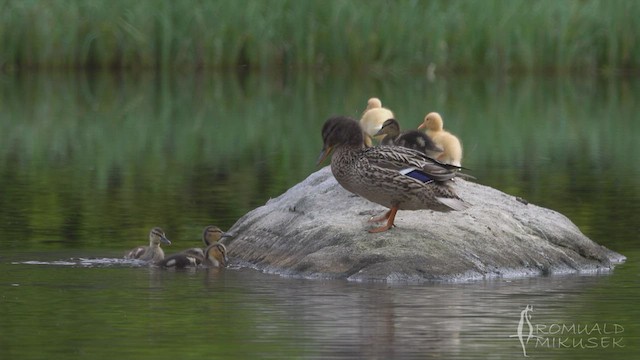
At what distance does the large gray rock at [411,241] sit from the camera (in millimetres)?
11617

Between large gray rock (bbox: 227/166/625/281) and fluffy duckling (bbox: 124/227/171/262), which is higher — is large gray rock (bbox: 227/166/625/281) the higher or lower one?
the higher one

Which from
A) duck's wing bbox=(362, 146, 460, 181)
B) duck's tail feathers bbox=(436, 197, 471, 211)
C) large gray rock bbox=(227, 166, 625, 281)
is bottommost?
large gray rock bbox=(227, 166, 625, 281)

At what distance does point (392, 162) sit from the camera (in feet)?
39.0

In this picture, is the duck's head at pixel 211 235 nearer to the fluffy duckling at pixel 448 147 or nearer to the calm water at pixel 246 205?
the calm water at pixel 246 205

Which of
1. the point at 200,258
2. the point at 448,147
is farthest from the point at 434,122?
the point at 200,258

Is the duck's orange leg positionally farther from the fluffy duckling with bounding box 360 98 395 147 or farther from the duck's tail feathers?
the fluffy duckling with bounding box 360 98 395 147

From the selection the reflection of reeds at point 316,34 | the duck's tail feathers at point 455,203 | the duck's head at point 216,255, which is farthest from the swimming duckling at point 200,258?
the reflection of reeds at point 316,34

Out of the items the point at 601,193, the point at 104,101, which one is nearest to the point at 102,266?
the point at 601,193

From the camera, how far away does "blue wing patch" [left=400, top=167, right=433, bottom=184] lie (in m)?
11.8

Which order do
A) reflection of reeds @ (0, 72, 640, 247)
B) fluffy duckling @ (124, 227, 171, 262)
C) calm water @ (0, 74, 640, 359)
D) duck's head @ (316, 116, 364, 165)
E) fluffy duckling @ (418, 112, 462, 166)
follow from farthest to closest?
1. reflection of reeds @ (0, 72, 640, 247)
2. fluffy duckling @ (418, 112, 462, 166)
3. fluffy duckling @ (124, 227, 171, 262)
4. duck's head @ (316, 116, 364, 165)
5. calm water @ (0, 74, 640, 359)

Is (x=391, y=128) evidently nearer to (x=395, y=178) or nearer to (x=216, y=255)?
(x=216, y=255)
